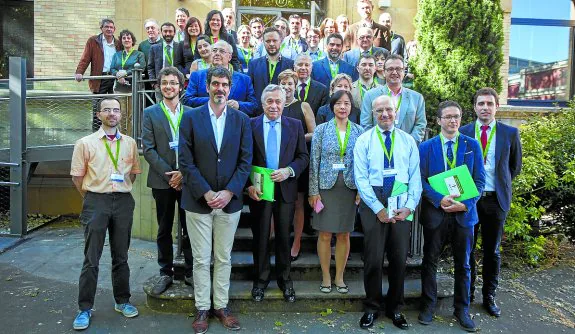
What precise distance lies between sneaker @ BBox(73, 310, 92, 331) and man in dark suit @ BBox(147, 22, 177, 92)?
3745 mm

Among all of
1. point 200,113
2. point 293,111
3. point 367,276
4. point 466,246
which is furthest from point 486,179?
point 200,113

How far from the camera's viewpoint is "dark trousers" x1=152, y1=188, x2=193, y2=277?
4777 mm

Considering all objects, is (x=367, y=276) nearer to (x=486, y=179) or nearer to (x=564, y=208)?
(x=486, y=179)

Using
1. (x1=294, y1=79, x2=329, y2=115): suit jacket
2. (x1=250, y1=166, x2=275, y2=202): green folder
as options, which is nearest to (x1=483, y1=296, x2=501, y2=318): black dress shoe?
(x1=250, y1=166, x2=275, y2=202): green folder

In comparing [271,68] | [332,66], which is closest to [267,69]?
[271,68]

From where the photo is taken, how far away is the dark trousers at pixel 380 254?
4.38 meters

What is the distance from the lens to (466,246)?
14.7ft

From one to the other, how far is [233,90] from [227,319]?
2.35 meters

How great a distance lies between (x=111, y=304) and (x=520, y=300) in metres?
4.28

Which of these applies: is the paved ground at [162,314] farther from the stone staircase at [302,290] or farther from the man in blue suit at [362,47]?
the man in blue suit at [362,47]

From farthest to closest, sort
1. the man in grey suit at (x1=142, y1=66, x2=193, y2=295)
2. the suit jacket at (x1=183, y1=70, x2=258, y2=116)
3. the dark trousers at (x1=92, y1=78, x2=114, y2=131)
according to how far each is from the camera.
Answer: the dark trousers at (x1=92, y1=78, x2=114, y2=131) < the suit jacket at (x1=183, y1=70, x2=258, y2=116) < the man in grey suit at (x1=142, y1=66, x2=193, y2=295)

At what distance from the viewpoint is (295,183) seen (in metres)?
4.65

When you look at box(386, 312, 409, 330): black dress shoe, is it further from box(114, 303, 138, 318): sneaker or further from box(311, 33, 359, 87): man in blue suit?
box(311, 33, 359, 87): man in blue suit

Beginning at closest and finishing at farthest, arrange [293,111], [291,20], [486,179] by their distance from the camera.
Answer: [486,179], [293,111], [291,20]
